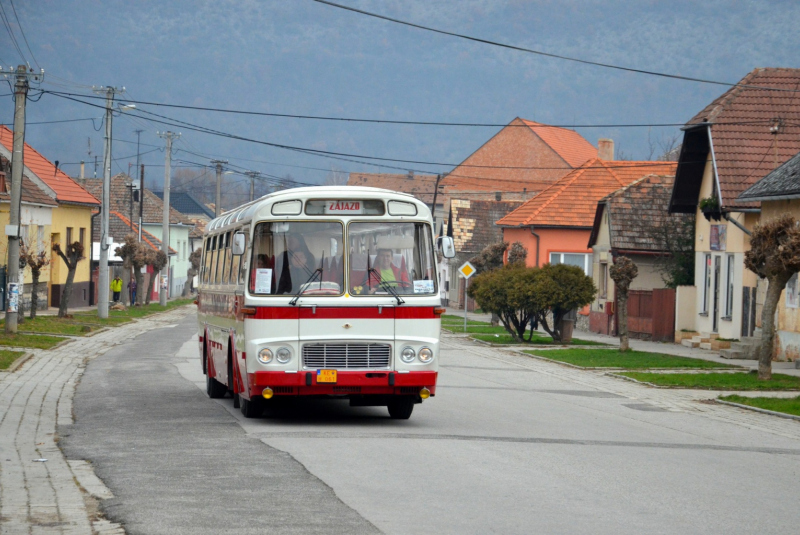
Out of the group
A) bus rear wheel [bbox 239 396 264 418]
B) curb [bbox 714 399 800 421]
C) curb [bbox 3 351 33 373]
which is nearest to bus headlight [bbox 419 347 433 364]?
bus rear wheel [bbox 239 396 264 418]

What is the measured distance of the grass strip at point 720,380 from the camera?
2070 centimetres

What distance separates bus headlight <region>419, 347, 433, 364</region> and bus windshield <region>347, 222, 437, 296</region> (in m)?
0.70

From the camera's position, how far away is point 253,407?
13828 mm

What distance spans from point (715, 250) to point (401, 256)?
72.4 ft

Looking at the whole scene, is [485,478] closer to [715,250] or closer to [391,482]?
[391,482]

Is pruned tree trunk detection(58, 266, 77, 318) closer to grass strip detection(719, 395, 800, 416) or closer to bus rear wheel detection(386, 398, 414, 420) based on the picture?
grass strip detection(719, 395, 800, 416)

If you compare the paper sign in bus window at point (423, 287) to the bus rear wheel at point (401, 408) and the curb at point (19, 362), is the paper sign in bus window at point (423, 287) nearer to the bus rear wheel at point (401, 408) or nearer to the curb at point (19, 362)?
the bus rear wheel at point (401, 408)

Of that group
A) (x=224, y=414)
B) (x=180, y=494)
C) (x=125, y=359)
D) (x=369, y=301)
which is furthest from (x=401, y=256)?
(x=125, y=359)

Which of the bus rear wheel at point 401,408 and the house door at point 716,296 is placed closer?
the bus rear wheel at point 401,408

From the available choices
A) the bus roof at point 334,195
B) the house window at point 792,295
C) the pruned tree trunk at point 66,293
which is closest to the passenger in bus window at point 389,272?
the bus roof at point 334,195

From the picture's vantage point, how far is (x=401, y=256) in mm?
13398

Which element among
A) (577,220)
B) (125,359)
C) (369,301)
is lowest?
(125,359)

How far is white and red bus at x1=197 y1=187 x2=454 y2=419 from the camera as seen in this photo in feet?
42.1

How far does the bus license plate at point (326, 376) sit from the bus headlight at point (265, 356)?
0.61 metres
